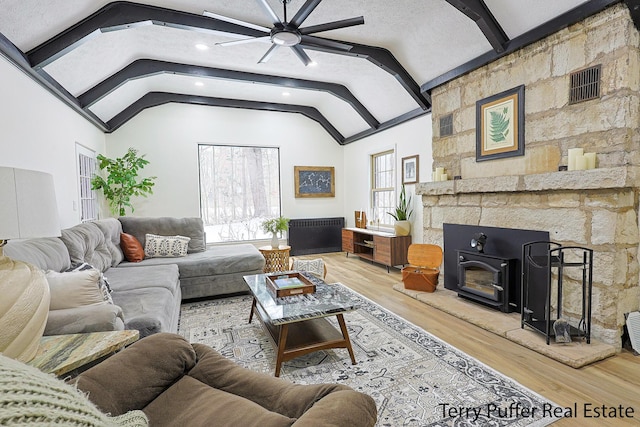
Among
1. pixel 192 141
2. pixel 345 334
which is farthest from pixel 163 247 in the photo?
pixel 345 334

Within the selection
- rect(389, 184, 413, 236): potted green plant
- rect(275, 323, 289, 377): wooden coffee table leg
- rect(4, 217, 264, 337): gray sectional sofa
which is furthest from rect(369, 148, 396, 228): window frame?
rect(275, 323, 289, 377): wooden coffee table leg

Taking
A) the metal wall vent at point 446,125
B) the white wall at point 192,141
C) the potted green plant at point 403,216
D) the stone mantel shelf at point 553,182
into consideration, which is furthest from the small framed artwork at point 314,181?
the stone mantel shelf at point 553,182

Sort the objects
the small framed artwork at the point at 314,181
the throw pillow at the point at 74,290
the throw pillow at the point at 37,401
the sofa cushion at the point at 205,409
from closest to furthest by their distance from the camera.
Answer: the throw pillow at the point at 37,401 < the sofa cushion at the point at 205,409 < the throw pillow at the point at 74,290 < the small framed artwork at the point at 314,181

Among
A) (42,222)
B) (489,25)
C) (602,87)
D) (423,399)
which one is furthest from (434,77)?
(42,222)

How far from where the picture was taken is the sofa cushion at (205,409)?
967 mm

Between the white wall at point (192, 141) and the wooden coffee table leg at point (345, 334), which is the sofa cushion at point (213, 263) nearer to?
the wooden coffee table leg at point (345, 334)

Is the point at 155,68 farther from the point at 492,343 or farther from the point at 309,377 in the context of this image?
the point at 492,343

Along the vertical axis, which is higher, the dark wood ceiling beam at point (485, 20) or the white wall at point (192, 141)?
the dark wood ceiling beam at point (485, 20)

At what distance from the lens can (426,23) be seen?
3.45m

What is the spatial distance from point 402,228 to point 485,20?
2.89m

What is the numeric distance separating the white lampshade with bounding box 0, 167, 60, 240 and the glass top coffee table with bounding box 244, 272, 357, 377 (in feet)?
4.26

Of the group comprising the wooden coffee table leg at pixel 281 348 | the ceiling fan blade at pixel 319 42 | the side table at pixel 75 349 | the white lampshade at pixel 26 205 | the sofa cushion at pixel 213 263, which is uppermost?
the ceiling fan blade at pixel 319 42

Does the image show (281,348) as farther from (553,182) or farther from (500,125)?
(500,125)

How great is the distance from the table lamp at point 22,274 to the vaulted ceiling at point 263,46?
1.98 meters
